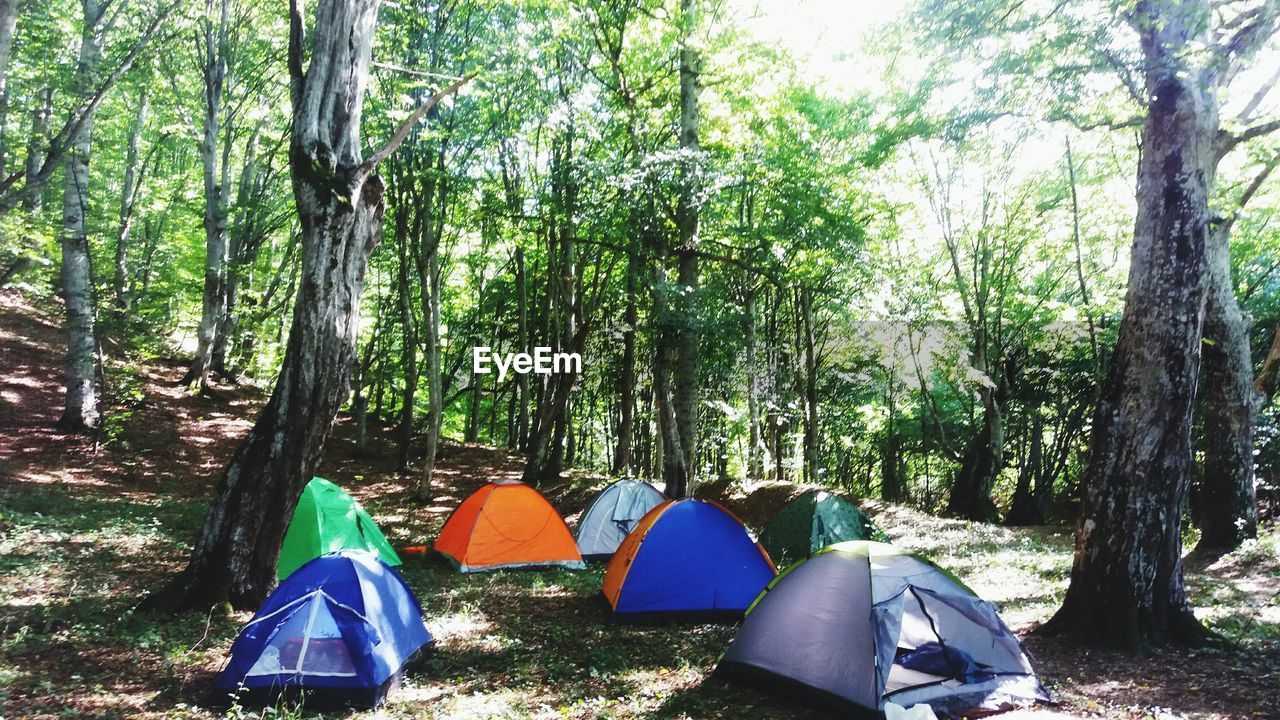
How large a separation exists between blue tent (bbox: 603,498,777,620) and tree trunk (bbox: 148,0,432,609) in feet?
12.0

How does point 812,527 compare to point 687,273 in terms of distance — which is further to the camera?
point 687,273

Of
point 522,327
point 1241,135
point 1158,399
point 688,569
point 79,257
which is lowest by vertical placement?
point 688,569

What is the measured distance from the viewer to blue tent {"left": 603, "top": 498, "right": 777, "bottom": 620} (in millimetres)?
8312

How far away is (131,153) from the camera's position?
67.7 ft

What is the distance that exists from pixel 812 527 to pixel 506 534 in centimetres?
453

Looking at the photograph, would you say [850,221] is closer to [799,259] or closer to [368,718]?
[799,259]

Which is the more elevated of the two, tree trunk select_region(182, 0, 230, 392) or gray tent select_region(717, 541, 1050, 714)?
tree trunk select_region(182, 0, 230, 392)

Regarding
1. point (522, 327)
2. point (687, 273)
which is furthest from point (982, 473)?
point (522, 327)

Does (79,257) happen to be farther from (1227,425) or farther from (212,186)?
(1227,425)

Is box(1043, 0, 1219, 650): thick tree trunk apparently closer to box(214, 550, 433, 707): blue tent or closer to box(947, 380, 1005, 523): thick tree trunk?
box(214, 550, 433, 707): blue tent

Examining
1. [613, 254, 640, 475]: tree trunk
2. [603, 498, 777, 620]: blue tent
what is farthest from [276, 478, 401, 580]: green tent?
[613, 254, 640, 475]: tree trunk

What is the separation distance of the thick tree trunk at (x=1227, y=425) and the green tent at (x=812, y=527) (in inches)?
176

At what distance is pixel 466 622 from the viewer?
26.5 ft

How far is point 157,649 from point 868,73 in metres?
10.6
